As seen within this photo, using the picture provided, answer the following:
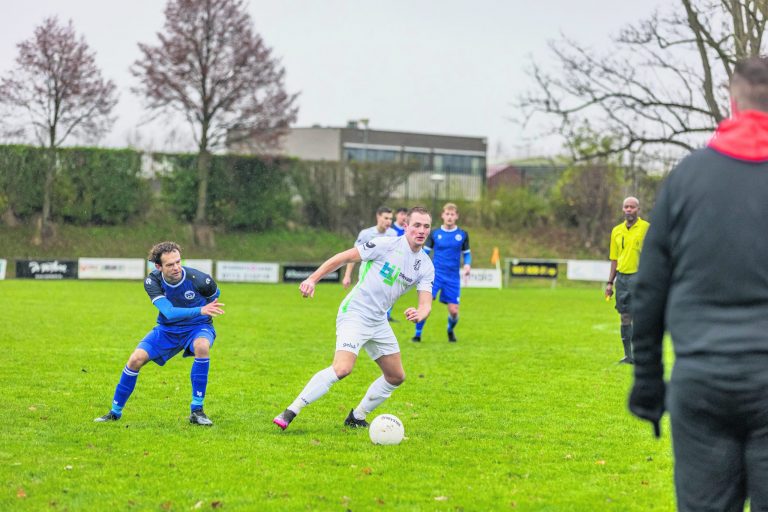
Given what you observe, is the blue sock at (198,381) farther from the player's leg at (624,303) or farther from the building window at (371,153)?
the building window at (371,153)

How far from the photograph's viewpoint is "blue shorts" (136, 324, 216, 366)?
8773 millimetres

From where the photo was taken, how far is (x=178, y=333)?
879cm

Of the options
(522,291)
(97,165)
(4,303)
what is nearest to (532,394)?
(4,303)

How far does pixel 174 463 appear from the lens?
7.15 m

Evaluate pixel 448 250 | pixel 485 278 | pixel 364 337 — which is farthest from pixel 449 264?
pixel 485 278

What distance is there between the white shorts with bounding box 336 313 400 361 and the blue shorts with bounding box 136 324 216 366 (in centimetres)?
128

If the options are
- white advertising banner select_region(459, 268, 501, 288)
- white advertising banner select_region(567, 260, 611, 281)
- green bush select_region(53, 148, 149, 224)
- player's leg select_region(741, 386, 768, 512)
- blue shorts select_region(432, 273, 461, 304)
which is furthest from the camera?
green bush select_region(53, 148, 149, 224)

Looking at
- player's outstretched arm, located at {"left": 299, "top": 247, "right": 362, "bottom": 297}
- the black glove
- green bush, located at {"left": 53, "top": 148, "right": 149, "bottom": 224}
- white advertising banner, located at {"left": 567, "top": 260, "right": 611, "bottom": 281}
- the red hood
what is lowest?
white advertising banner, located at {"left": 567, "top": 260, "right": 611, "bottom": 281}

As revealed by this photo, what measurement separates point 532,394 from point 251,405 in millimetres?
3097

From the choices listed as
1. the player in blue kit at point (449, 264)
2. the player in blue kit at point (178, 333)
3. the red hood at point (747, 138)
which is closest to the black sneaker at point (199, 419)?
the player in blue kit at point (178, 333)

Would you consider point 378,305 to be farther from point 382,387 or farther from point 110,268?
point 110,268

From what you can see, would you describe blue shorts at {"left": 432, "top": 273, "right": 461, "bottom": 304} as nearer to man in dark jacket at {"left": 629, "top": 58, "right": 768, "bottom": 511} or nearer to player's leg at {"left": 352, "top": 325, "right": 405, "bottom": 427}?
player's leg at {"left": 352, "top": 325, "right": 405, "bottom": 427}

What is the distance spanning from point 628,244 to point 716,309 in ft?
33.2

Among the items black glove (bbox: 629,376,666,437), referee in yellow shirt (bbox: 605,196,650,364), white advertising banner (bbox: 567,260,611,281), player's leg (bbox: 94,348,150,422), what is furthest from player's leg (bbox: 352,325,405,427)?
white advertising banner (bbox: 567,260,611,281)
